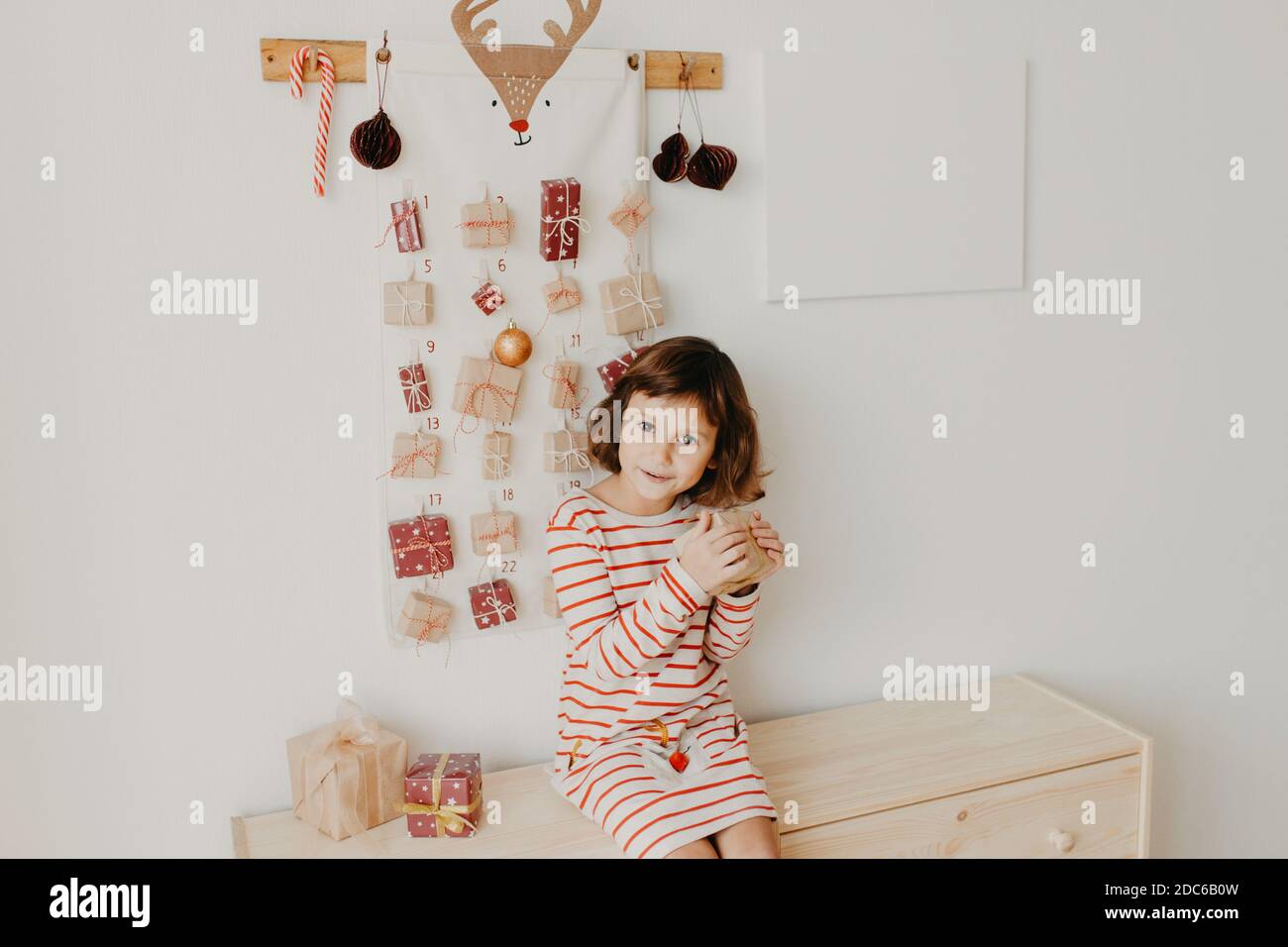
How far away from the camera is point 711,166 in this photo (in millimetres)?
1535

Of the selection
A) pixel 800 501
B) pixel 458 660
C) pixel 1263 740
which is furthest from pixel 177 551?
pixel 1263 740

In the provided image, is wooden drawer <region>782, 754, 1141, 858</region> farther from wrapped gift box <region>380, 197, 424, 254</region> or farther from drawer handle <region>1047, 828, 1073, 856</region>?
wrapped gift box <region>380, 197, 424, 254</region>

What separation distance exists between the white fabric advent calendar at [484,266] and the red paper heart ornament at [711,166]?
7 cm

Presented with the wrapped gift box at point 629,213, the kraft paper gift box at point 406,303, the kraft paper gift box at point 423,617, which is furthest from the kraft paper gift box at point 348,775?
the wrapped gift box at point 629,213

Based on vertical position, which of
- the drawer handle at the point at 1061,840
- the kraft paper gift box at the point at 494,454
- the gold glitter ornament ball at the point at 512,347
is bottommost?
the drawer handle at the point at 1061,840

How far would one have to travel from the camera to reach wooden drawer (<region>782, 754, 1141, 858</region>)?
4.79ft

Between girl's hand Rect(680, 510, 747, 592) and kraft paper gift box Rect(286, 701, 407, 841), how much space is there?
1.44ft

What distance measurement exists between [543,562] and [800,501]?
0.40 metres

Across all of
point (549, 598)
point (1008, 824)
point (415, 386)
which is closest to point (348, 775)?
point (549, 598)

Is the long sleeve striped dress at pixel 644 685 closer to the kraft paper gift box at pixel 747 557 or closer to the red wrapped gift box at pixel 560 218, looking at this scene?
the kraft paper gift box at pixel 747 557

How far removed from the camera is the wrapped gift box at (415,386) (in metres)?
1.48

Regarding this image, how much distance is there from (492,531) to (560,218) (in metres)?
0.42

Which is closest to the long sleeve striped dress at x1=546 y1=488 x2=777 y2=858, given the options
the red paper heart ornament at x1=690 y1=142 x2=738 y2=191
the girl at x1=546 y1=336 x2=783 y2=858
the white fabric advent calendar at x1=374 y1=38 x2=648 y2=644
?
the girl at x1=546 y1=336 x2=783 y2=858
